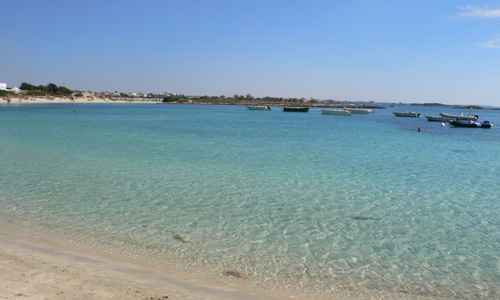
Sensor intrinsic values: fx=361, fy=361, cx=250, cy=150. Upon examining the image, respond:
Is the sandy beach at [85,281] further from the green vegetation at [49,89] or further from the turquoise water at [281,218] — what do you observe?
the green vegetation at [49,89]

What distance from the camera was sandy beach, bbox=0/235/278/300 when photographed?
4.86 m

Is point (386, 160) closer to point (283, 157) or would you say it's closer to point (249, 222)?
point (283, 157)

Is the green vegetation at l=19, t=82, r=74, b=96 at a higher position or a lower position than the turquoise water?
higher

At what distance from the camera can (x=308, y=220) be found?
9.05 meters

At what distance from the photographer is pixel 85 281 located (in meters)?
5.30

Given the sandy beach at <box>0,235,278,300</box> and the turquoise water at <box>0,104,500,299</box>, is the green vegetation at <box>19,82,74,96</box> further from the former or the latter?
the sandy beach at <box>0,235,278,300</box>

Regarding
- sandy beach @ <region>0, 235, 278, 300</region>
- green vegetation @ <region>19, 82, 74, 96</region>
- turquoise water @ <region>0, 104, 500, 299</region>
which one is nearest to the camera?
sandy beach @ <region>0, 235, 278, 300</region>

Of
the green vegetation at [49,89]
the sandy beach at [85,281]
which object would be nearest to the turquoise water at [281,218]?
the sandy beach at [85,281]

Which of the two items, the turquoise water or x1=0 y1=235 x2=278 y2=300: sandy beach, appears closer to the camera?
x1=0 y1=235 x2=278 y2=300: sandy beach

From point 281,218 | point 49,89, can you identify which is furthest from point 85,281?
point 49,89

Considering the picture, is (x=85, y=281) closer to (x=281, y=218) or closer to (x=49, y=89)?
(x=281, y=218)

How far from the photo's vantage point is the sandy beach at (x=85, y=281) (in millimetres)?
4855

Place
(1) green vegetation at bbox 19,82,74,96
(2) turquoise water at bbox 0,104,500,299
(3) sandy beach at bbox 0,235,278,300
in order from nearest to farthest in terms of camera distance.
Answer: (3) sandy beach at bbox 0,235,278,300 < (2) turquoise water at bbox 0,104,500,299 < (1) green vegetation at bbox 19,82,74,96

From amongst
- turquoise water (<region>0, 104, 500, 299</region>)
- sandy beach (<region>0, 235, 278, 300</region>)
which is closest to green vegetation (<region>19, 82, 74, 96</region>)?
turquoise water (<region>0, 104, 500, 299</region>)
